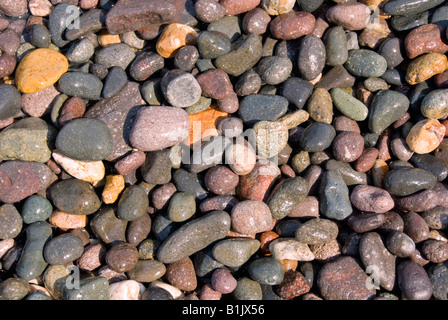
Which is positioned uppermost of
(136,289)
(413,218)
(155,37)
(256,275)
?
(155,37)

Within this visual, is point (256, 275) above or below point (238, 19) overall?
below

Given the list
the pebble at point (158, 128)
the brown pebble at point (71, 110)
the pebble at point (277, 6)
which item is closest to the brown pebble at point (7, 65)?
the brown pebble at point (71, 110)

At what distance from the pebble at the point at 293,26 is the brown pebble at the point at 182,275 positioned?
98.2 inches

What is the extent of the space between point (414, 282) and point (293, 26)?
2.65 m

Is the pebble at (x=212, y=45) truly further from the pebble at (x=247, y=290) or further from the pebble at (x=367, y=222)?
the pebble at (x=247, y=290)

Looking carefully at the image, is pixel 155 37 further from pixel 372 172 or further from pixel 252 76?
pixel 372 172

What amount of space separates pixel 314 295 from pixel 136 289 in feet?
5.01

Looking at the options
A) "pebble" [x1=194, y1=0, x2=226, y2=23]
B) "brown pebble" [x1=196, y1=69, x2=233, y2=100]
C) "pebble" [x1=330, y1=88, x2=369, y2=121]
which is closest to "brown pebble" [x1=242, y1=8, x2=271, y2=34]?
"pebble" [x1=194, y1=0, x2=226, y2=23]

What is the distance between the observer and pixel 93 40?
4137 millimetres

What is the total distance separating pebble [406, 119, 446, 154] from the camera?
11.8 ft

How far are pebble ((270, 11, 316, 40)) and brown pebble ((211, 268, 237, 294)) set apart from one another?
8.07 ft

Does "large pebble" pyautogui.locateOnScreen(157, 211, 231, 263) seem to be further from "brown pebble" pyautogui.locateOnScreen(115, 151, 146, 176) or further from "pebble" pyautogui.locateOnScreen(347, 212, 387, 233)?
"pebble" pyautogui.locateOnScreen(347, 212, 387, 233)

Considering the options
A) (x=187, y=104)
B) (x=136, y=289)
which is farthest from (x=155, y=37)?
(x=136, y=289)

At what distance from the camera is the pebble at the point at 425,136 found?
360cm
